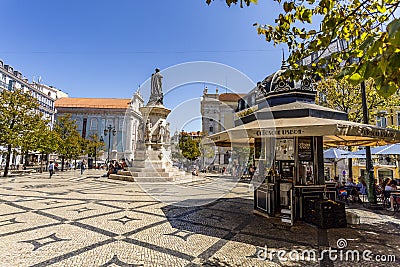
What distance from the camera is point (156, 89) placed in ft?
58.1

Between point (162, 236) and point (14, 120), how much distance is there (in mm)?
19592

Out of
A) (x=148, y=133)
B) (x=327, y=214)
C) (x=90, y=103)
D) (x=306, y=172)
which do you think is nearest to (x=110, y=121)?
(x=90, y=103)

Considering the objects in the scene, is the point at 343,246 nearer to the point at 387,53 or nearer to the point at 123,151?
the point at 387,53

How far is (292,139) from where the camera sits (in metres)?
6.73

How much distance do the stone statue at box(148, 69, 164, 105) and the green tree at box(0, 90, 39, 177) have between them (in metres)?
10.6

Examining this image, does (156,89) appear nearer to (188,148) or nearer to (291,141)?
(291,141)

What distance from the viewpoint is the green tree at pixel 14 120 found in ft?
56.7

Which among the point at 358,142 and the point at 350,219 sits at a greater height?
the point at 358,142

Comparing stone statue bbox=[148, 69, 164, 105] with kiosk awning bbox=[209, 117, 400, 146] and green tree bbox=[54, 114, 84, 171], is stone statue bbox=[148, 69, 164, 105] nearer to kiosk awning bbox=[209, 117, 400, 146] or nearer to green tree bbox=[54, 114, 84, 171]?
kiosk awning bbox=[209, 117, 400, 146]

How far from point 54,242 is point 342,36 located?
678 cm

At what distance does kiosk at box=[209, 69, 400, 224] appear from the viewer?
17.6 feet

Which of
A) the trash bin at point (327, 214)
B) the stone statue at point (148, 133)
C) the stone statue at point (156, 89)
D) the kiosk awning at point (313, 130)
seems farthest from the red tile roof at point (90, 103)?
the trash bin at point (327, 214)

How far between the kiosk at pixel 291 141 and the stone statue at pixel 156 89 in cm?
1078

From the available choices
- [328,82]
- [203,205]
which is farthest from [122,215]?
[328,82]
